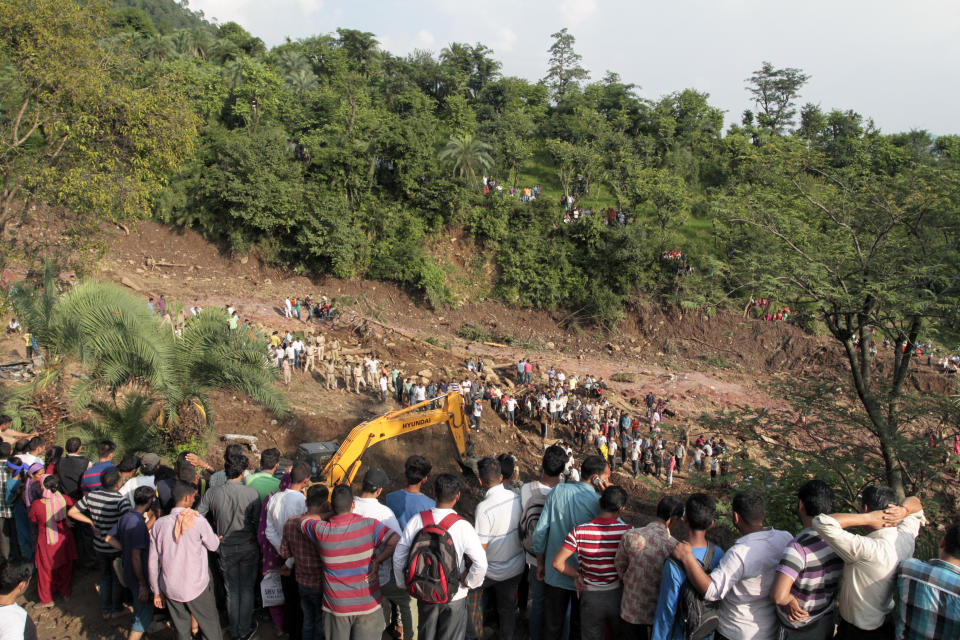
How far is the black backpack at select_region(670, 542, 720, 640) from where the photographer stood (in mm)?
3717

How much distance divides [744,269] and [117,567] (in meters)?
8.63

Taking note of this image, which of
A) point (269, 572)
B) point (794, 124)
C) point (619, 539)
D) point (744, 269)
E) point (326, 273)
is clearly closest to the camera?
point (619, 539)

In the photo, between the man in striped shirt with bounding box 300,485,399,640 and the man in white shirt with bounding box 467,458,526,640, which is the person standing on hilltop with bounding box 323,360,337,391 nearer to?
the man in white shirt with bounding box 467,458,526,640

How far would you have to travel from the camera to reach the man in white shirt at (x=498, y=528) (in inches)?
187

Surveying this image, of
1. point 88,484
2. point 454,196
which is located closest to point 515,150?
point 454,196

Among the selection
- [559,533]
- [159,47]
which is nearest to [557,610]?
[559,533]

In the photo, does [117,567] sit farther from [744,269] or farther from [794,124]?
[794,124]

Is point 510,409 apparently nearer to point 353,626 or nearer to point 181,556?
point 181,556

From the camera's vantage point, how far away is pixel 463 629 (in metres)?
4.36

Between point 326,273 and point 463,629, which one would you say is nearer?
point 463,629

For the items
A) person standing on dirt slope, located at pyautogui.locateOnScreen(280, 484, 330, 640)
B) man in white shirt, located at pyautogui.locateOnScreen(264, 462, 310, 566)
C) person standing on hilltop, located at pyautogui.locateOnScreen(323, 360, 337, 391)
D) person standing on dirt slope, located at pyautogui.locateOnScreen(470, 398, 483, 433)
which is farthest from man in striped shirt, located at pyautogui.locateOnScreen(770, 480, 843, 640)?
person standing on hilltop, located at pyautogui.locateOnScreen(323, 360, 337, 391)

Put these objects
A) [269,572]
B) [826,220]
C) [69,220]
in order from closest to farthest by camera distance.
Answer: [269,572], [826,220], [69,220]

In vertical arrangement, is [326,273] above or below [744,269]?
Result: below

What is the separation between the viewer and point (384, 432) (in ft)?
31.7
